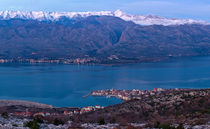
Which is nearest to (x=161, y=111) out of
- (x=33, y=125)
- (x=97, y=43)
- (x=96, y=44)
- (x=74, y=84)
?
(x=33, y=125)

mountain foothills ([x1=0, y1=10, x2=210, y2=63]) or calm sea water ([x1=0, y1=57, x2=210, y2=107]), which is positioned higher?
mountain foothills ([x1=0, y1=10, x2=210, y2=63])

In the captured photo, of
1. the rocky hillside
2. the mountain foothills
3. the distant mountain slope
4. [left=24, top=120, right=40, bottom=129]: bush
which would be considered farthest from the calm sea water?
the distant mountain slope

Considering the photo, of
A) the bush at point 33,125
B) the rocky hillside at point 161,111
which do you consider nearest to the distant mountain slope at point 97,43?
the rocky hillside at point 161,111

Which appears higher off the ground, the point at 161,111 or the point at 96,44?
the point at 96,44

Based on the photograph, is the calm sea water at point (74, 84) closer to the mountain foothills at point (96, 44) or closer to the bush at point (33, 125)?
the bush at point (33, 125)

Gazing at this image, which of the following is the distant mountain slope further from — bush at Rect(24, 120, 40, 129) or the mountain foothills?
bush at Rect(24, 120, 40, 129)

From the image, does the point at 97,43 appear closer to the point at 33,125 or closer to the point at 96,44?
the point at 96,44

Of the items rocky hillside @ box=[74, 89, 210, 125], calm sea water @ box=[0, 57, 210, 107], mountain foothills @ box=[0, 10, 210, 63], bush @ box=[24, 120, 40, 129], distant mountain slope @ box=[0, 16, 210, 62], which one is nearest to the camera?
bush @ box=[24, 120, 40, 129]

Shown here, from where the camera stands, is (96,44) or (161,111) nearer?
(161,111)
